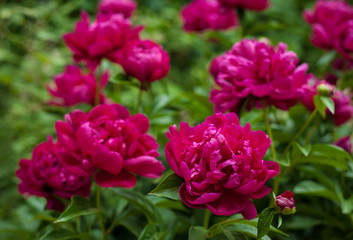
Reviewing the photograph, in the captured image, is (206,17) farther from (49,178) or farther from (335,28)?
(49,178)

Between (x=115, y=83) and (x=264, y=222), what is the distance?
552 mm

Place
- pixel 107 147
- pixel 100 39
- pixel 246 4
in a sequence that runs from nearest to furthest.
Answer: pixel 107 147, pixel 100 39, pixel 246 4

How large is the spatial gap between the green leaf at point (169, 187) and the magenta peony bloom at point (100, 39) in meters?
0.41

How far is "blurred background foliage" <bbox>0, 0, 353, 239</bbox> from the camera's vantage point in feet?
3.15

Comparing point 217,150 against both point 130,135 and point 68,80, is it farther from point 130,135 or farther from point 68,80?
point 68,80

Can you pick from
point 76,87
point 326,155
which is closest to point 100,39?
point 76,87

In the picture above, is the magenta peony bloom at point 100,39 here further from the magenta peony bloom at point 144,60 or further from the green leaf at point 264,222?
the green leaf at point 264,222

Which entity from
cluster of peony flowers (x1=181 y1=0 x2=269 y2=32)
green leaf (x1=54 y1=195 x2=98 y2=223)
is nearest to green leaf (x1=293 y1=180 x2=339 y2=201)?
green leaf (x1=54 y1=195 x2=98 y2=223)

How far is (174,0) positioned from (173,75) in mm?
753

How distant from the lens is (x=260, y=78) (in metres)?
0.71

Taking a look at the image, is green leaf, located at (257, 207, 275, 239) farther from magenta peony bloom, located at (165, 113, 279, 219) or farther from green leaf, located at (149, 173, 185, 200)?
green leaf, located at (149, 173, 185, 200)

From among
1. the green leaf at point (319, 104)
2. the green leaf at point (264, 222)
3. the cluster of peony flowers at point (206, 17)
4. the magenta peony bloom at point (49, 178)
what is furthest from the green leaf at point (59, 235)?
the cluster of peony flowers at point (206, 17)

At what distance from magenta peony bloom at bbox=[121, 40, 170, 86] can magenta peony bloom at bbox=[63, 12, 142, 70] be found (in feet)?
0.15

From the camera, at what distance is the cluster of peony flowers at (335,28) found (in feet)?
3.16
